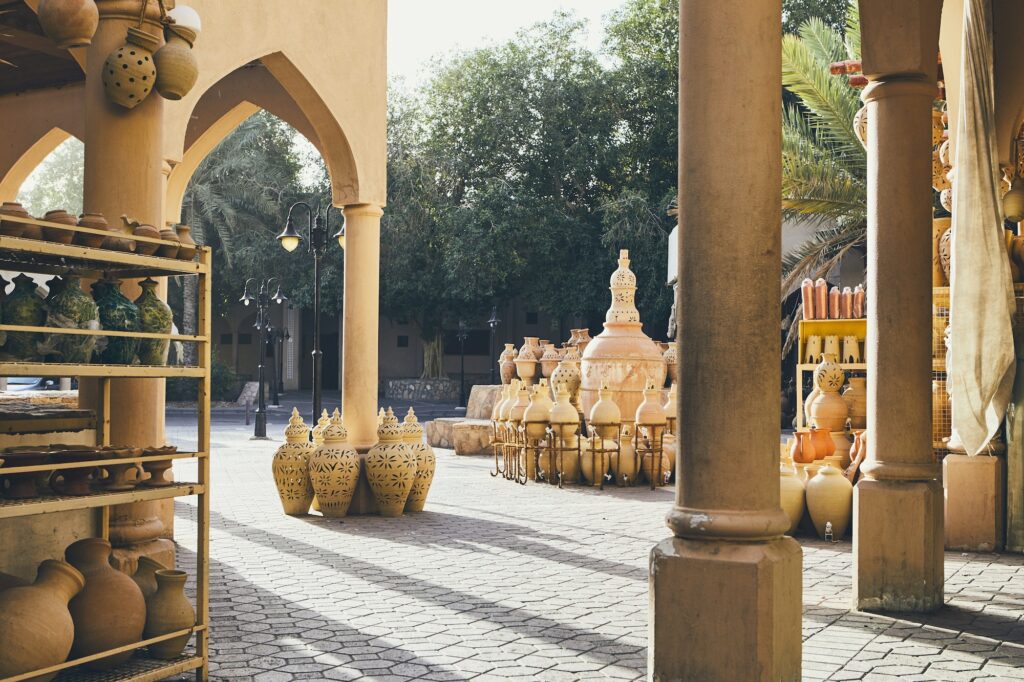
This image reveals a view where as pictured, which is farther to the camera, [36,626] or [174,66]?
[174,66]

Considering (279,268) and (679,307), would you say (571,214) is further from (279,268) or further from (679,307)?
(679,307)

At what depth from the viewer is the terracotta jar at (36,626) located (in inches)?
149

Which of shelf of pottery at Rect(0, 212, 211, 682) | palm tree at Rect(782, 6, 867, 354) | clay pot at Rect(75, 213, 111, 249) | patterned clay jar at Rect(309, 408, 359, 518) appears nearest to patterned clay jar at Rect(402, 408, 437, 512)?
patterned clay jar at Rect(309, 408, 359, 518)

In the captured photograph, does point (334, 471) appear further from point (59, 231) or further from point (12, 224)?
point (12, 224)

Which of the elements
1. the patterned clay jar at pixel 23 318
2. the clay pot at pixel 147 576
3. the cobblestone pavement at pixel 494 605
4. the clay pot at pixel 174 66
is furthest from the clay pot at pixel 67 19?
the cobblestone pavement at pixel 494 605

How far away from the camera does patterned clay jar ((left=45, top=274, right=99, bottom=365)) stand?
4.19 metres

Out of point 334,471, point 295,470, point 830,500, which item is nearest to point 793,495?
point 830,500

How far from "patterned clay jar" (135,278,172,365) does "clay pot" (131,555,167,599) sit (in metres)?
0.92

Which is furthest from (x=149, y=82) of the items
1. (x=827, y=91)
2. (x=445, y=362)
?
(x=445, y=362)

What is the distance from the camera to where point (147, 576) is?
15.5 feet

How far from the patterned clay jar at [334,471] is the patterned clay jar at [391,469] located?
20 centimetres

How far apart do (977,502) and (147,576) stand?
20.8 ft

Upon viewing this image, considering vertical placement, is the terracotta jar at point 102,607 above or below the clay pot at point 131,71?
below

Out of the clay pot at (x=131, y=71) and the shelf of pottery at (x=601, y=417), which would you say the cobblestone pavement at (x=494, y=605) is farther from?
the clay pot at (x=131, y=71)
